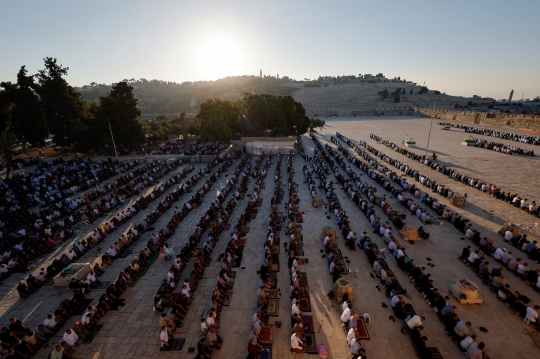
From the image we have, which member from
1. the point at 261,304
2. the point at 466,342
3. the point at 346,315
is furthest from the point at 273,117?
the point at 466,342

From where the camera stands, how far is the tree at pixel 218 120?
36406 millimetres

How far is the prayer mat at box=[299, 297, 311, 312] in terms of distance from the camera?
9.75 metres

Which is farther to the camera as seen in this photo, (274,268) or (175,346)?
(274,268)

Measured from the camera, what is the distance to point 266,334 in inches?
343

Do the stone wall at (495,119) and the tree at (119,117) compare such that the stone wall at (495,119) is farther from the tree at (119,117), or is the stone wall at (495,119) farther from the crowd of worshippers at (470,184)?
the tree at (119,117)

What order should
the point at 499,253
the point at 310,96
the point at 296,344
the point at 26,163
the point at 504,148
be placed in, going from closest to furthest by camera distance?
the point at 296,344, the point at 499,253, the point at 504,148, the point at 26,163, the point at 310,96

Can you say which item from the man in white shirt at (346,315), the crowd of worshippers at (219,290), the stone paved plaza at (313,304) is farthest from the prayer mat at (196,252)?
the man in white shirt at (346,315)

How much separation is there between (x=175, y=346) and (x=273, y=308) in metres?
3.49

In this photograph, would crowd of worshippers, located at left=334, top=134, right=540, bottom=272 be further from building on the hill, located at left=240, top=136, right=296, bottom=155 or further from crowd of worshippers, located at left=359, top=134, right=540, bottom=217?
building on the hill, located at left=240, top=136, right=296, bottom=155

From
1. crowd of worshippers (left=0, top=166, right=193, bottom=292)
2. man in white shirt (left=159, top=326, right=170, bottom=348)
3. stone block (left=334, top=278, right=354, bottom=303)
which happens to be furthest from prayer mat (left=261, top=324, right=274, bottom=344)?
crowd of worshippers (left=0, top=166, right=193, bottom=292)

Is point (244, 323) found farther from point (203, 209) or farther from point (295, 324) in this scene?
point (203, 209)

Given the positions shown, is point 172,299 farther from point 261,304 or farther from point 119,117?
point 119,117

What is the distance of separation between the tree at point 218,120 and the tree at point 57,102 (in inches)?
673

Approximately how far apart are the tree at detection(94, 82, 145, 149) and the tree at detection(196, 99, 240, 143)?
9.20 meters
